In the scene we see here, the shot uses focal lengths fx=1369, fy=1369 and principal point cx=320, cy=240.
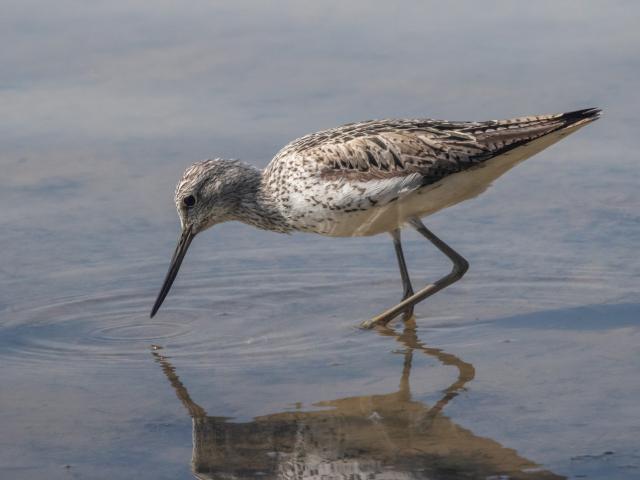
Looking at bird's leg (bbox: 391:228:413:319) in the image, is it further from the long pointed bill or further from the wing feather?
the long pointed bill

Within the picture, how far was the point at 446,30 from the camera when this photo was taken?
513 inches

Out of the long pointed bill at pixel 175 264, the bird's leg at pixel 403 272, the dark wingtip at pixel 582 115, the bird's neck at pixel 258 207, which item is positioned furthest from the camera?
the bird's neck at pixel 258 207

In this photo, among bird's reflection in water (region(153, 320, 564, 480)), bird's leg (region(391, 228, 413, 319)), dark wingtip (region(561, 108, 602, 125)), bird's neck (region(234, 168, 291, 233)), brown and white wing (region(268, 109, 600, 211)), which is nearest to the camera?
bird's reflection in water (region(153, 320, 564, 480))

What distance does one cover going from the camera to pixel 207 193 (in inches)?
376

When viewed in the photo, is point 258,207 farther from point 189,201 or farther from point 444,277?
point 444,277

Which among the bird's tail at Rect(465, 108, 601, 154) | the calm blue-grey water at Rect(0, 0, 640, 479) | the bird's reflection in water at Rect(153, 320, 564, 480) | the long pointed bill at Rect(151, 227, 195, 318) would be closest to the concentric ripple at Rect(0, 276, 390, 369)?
the calm blue-grey water at Rect(0, 0, 640, 479)

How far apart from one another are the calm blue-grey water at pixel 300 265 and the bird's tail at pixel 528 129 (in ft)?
3.35

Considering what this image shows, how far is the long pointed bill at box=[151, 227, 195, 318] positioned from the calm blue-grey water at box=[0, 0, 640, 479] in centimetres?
14

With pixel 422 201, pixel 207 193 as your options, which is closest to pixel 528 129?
pixel 422 201

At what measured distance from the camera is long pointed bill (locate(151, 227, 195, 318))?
9078 millimetres

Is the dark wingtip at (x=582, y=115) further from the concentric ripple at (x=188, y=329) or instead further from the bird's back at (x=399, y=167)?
the concentric ripple at (x=188, y=329)

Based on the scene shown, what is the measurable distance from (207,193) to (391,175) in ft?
4.66

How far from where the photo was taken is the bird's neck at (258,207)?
31.0 feet

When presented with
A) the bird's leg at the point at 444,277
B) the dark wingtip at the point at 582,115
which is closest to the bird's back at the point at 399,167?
the dark wingtip at the point at 582,115
